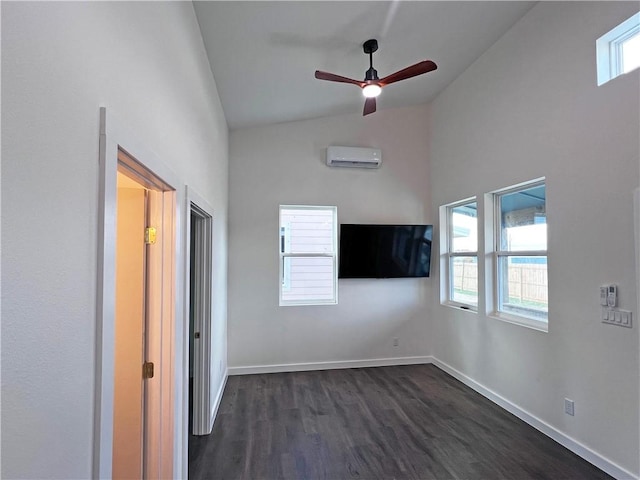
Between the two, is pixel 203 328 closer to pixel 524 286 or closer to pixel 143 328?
pixel 143 328

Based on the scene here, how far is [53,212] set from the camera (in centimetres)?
74

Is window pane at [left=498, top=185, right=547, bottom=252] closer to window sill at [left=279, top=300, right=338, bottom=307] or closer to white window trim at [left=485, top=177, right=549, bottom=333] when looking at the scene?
white window trim at [left=485, top=177, right=549, bottom=333]

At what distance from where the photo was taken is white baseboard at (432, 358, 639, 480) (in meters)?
2.27

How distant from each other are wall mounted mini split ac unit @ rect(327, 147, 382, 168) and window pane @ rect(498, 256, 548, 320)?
6.68 feet

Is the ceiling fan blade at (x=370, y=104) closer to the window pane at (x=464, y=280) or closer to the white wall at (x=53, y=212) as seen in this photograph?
the window pane at (x=464, y=280)

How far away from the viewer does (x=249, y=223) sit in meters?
4.39

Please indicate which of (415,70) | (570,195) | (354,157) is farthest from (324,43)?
(570,195)

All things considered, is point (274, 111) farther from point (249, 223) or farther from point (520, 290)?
point (520, 290)

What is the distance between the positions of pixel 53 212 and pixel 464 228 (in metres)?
4.24

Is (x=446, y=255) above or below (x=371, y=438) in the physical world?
above

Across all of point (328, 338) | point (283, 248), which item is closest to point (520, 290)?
point (328, 338)

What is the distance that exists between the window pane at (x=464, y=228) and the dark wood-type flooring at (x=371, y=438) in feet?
Result: 5.47

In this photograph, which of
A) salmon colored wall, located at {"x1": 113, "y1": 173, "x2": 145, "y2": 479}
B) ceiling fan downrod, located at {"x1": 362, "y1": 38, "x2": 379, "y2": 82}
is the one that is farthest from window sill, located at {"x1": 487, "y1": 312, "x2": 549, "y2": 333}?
salmon colored wall, located at {"x1": 113, "y1": 173, "x2": 145, "y2": 479}

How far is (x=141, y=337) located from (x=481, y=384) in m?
3.51
